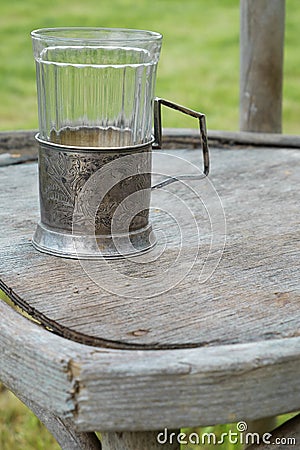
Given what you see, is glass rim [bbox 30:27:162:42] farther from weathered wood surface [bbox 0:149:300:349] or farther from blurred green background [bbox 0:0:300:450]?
blurred green background [bbox 0:0:300:450]

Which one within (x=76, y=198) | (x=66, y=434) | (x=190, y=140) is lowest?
(x=66, y=434)

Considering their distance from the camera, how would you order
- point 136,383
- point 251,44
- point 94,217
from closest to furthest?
point 136,383 < point 94,217 < point 251,44

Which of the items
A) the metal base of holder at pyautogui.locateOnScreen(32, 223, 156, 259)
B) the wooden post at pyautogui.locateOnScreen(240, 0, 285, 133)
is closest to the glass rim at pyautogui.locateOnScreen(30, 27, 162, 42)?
the metal base of holder at pyautogui.locateOnScreen(32, 223, 156, 259)

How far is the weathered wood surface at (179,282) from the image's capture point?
752mm

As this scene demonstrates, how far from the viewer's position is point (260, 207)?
3.76ft

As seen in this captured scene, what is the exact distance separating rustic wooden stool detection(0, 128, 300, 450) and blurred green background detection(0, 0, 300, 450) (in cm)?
236

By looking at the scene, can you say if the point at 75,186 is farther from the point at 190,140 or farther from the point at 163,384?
the point at 190,140

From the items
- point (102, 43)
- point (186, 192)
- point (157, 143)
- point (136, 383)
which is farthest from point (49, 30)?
point (136, 383)

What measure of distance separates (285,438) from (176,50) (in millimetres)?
3724

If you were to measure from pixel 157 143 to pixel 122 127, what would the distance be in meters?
0.05

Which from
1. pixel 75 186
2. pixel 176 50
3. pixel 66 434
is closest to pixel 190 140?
pixel 75 186

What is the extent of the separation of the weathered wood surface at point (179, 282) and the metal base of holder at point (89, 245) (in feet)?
0.04

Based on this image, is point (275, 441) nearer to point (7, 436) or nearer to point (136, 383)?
point (136, 383)

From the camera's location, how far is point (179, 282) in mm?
872
